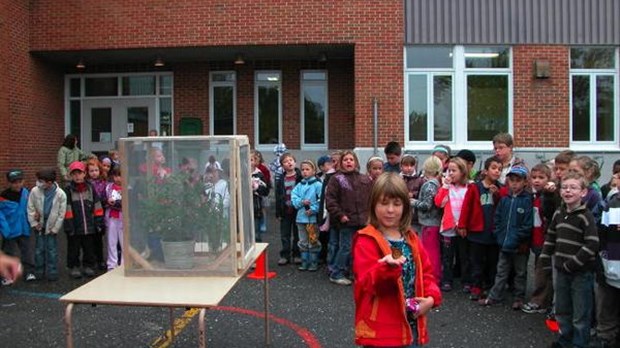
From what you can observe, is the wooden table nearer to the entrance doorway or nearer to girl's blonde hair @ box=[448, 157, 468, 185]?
girl's blonde hair @ box=[448, 157, 468, 185]

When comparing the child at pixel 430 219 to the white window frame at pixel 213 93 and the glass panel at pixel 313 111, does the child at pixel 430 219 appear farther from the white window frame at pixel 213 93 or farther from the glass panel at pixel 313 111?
the white window frame at pixel 213 93

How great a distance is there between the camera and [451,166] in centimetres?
739

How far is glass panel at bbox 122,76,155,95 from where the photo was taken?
16.3 meters

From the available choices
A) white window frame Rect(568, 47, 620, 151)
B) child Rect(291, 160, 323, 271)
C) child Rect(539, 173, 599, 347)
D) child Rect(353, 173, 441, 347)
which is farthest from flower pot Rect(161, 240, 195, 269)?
white window frame Rect(568, 47, 620, 151)

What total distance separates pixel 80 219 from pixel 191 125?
754 cm

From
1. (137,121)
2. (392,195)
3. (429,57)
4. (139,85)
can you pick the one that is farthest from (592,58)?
(392,195)

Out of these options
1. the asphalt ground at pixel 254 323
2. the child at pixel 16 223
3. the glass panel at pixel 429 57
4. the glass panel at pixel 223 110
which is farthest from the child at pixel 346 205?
the glass panel at pixel 223 110

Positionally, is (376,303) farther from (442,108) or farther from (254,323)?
(442,108)

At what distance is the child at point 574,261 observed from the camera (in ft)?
16.6

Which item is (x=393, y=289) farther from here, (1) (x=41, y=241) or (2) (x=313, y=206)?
(1) (x=41, y=241)

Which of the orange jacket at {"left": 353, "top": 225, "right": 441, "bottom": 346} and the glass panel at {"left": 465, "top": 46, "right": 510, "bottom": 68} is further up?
the glass panel at {"left": 465, "top": 46, "right": 510, "bottom": 68}

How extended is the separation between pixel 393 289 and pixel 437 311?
143 inches

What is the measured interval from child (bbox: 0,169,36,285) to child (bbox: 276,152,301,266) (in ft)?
11.4

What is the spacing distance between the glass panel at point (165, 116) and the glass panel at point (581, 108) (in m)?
9.82
